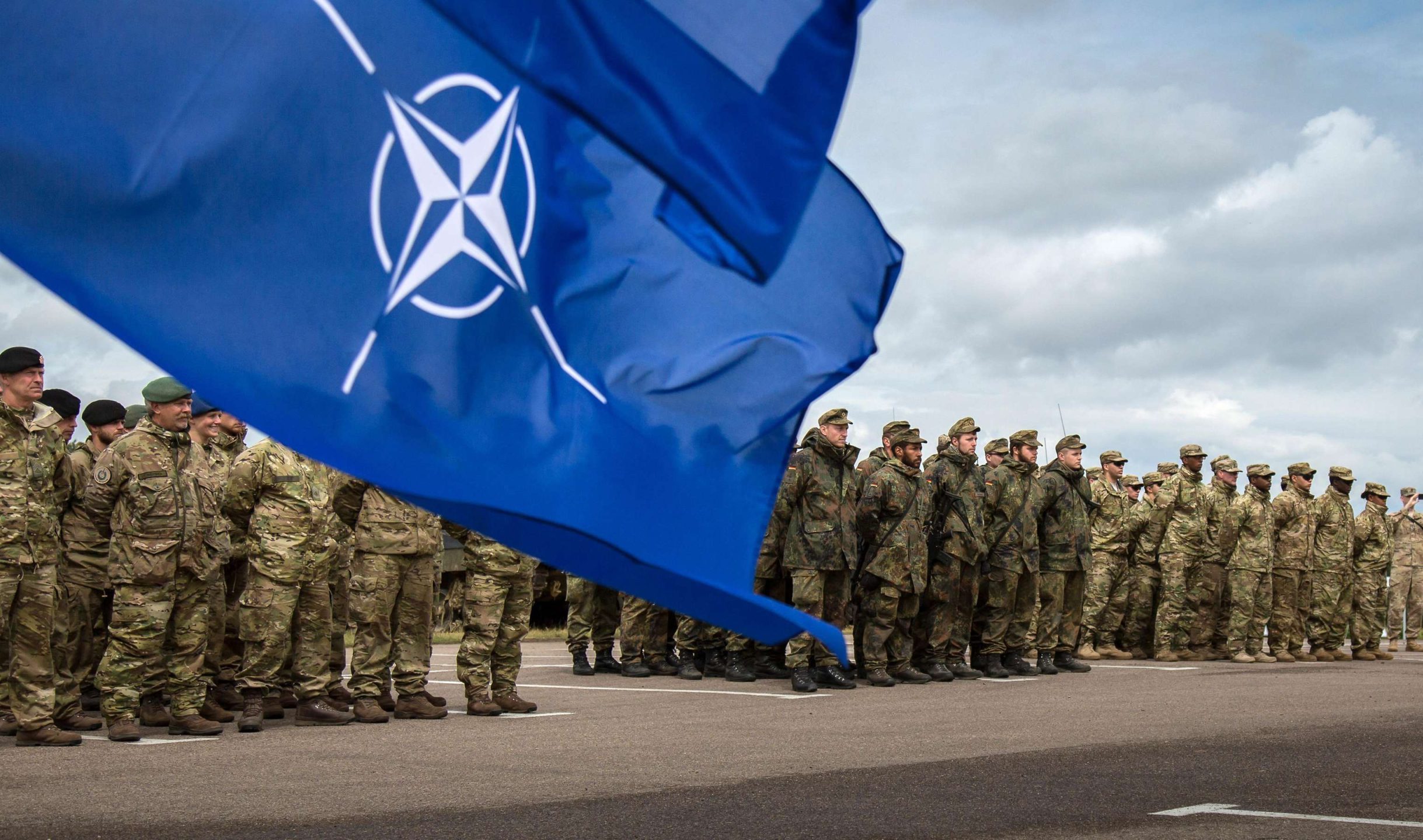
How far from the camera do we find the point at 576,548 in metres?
3.33

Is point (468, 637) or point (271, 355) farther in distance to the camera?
point (468, 637)

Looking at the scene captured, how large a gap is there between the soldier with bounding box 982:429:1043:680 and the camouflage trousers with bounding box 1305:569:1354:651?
5186 mm

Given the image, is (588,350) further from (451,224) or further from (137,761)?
(137,761)

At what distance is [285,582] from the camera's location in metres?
9.95

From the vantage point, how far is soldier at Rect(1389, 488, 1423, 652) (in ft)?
75.1

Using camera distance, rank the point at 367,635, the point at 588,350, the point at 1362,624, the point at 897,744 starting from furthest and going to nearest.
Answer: the point at 1362,624
the point at 367,635
the point at 897,744
the point at 588,350

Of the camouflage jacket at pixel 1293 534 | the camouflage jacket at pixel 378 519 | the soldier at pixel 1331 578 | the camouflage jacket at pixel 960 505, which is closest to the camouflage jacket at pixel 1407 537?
the soldier at pixel 1331 578

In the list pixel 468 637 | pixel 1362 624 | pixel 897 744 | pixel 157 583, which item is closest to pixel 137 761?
pixel 157 583

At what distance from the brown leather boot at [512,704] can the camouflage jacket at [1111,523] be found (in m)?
9.05

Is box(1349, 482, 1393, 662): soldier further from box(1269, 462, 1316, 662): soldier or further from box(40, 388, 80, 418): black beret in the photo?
box(40, 388, 80, 418): black beret

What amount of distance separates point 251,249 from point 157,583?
685cm

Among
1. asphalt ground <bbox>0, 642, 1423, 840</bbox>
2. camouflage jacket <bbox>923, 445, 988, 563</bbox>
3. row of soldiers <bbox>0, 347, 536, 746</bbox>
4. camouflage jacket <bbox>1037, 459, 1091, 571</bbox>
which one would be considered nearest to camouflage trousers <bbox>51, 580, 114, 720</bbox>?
row of soldiers <bbox>0, 347, 536, 746</bbox>

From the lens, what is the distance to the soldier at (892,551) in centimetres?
1364

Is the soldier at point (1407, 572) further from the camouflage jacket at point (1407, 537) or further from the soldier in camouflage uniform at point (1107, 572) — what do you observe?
the soldier in camouflage uniform at point (1107, 572)
